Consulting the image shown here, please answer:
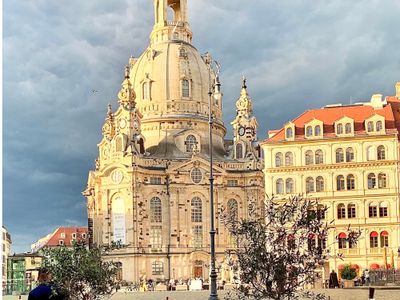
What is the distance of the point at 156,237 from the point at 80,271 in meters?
61.0

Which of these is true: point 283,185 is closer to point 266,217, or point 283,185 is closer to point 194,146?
point 194,146

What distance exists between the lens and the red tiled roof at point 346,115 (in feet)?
216

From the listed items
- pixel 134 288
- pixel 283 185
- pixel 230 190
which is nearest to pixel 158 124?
pixel 230 190

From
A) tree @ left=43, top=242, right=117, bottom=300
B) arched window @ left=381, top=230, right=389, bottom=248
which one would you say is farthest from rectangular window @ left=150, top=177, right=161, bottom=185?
Result: tree @ left=43, top=242, right=117, bottom=300

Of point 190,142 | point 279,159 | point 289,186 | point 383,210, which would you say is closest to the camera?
point 383,210

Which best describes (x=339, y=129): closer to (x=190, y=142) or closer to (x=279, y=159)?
(x=279, y=159)

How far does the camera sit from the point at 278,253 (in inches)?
894

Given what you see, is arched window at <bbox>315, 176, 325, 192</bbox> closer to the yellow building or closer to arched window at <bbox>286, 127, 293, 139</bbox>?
the yellow building

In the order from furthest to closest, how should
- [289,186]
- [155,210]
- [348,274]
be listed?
[155,210] → [289,186] → [348,274]

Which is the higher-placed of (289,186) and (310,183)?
(310,183)

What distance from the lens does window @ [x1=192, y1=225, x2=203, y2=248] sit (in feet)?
297

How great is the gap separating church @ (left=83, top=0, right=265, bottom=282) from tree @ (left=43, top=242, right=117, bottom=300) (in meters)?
53.9

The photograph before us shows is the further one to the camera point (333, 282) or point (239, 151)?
point (239, 151)

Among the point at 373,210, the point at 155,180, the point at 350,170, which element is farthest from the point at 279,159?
the point at 155,180
